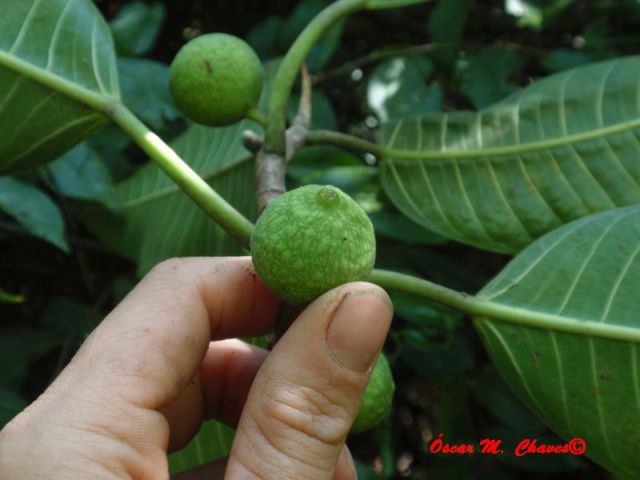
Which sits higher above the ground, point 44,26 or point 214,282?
point 44,26

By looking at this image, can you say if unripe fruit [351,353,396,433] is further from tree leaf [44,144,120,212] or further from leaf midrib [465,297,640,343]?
tree leaf [44,144,120,212]

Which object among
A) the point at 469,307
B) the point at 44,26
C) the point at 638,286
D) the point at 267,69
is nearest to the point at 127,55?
the point at 267,69

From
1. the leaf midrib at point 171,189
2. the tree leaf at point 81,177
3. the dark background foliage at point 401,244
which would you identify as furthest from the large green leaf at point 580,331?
the tree leaf at point 81,177

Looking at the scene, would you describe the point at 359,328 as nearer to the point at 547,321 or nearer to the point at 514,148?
the point at 547,321

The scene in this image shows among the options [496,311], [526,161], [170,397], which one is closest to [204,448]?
[170,397]

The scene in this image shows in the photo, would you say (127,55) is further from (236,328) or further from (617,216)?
(617,216)

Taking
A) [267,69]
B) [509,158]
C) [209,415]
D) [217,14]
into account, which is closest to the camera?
[209,415]

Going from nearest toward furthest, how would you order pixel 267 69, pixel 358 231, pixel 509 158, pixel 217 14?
1. pixel 358 231
2. pixel 509 158
3. pixel 267 69
4. pixel 217 14
